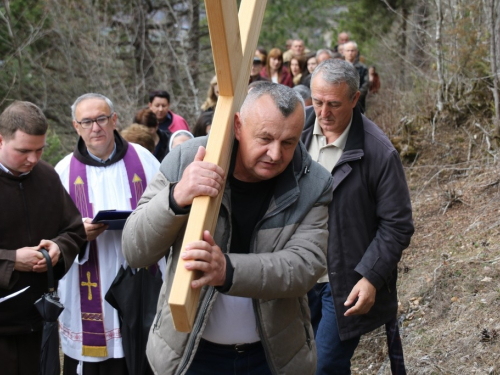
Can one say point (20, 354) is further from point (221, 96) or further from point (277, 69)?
point (277, 69)

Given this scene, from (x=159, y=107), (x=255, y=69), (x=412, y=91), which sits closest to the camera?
(x=159, y=107)

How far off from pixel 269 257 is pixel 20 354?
7.56ft

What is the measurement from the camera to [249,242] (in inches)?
102

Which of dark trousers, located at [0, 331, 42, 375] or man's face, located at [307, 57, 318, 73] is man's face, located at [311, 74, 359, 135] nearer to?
dark trousers, located at [0, 331, 42, 375]

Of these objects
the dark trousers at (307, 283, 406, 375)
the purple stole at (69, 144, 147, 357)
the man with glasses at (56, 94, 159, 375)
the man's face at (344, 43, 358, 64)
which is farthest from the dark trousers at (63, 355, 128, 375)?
the man's face at (344, 43, 358, 64)

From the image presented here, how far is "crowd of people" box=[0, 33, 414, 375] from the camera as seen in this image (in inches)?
91.3

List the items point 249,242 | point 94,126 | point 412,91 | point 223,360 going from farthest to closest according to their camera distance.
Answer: point 412,91, point 94,126, point 223,360, point 249,242

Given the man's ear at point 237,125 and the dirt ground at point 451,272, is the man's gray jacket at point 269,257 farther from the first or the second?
the dirt ground at point 451,272

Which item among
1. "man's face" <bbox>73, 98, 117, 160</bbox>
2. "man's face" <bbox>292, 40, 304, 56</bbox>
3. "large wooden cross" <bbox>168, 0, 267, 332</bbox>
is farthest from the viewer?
"man's face" <bbox>292, 40, 304, 56</bbox>

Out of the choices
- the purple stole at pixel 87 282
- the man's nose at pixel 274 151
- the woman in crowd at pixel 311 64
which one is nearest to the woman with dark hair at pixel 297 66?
the woman in crowd at pixel 311 64

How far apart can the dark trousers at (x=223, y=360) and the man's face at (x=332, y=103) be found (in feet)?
5.13

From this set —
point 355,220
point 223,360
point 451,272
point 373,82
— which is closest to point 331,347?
point 355,220

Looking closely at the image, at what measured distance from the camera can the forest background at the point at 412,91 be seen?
517 centimetres

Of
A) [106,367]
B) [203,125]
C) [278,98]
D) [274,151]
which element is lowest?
[106,367]
